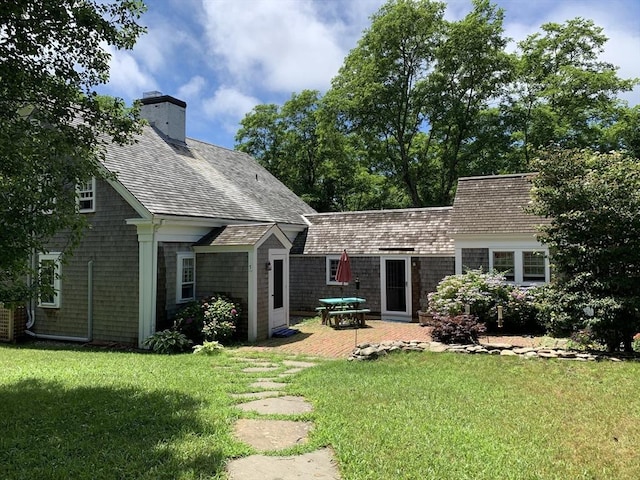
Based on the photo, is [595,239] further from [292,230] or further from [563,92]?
[563,92]

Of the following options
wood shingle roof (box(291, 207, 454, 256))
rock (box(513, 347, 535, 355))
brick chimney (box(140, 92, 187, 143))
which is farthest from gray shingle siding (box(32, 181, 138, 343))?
rock (box(513, 347, 535, 355))

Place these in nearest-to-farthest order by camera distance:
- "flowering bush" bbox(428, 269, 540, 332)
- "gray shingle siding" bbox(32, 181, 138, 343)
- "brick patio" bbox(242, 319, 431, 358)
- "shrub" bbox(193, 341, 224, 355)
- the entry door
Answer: "shrub" bbox(193, 341, 224, 355), "brick patio" bbox(242, 319, 431, 358), "gray shingle siding" bbox(32, 181, 138, 343), "flowering bush" bbox(428, 269, 540, 332), the entry door

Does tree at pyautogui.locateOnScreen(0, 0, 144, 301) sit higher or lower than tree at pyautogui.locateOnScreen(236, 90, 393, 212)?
lower

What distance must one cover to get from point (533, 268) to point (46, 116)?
1462 cm

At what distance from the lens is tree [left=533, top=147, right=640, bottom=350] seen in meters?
9.66

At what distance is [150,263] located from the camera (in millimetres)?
12695

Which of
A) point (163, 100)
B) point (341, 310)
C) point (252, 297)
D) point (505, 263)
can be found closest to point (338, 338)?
point (252, 297)

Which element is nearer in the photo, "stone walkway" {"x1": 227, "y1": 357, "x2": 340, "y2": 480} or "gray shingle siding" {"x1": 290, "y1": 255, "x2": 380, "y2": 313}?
"stone walkway" {"x1": 227, "y1": 357, "x2": 340, "y2": 480}

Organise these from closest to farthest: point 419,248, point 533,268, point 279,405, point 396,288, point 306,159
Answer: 1. point 279,405
2. point 533,268
3. point 419,248
4. point 396,288
5. point 306,159

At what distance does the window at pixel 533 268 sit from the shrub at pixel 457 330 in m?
4.82

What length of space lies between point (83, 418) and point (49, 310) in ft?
32.6

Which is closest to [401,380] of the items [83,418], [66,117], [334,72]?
[83,418]

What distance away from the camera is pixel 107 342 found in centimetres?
1327

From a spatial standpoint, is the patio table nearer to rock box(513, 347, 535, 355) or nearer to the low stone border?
the low stone border
